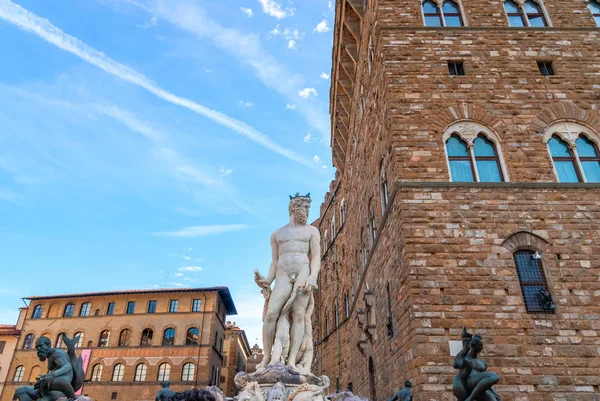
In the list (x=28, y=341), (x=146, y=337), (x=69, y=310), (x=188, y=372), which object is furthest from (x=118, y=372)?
(x=28, y=341)

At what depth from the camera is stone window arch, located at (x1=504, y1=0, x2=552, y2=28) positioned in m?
12.1

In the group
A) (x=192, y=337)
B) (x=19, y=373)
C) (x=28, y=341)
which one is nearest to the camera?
(x=192, y=337)

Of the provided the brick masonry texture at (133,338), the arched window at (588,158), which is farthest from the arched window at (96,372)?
the arched window at (588,158)

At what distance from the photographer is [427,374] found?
7648mm

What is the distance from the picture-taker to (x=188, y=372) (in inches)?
1249

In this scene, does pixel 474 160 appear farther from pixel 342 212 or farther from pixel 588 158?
pixel 342 212

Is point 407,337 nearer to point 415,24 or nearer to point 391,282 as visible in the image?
point 391,282

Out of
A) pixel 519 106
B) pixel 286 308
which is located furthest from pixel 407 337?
pixel 519 106

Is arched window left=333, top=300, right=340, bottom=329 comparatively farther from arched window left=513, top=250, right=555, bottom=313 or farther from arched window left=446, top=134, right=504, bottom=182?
arched window left=513, top=250, right=555, bottom=313

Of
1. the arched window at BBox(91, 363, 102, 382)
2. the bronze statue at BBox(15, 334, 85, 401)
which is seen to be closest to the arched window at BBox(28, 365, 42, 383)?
the arched window at BBox(91, 363, 102, 382)

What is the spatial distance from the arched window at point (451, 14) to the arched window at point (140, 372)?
30.9 meters

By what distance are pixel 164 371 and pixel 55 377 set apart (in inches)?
1153

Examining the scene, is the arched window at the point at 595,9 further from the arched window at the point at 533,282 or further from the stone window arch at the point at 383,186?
the arched window at the point at 533,282

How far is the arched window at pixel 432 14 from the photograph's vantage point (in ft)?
40.0
